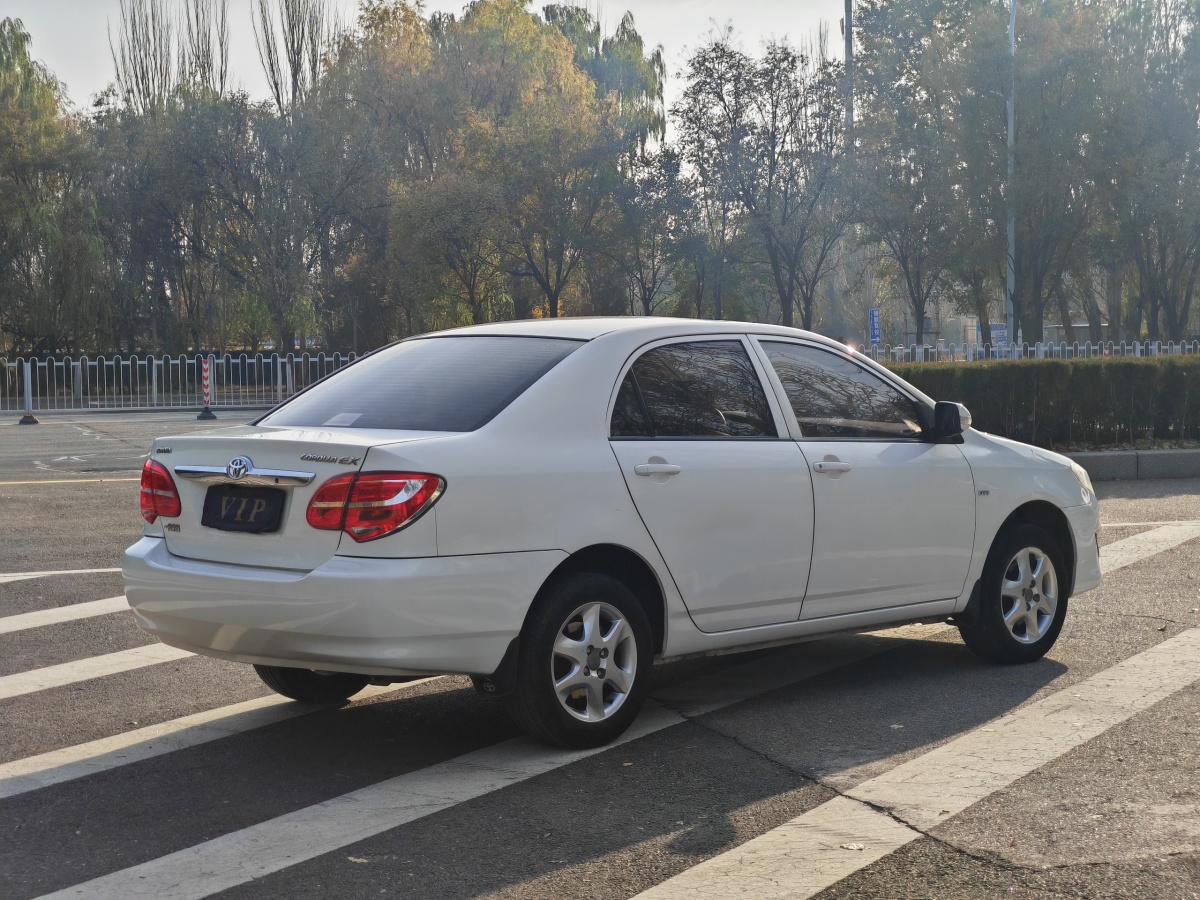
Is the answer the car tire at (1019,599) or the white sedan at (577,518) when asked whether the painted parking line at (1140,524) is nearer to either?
the car tire at (1019,599)

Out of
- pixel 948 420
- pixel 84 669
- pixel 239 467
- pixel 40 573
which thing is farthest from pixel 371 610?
pixel 40 573

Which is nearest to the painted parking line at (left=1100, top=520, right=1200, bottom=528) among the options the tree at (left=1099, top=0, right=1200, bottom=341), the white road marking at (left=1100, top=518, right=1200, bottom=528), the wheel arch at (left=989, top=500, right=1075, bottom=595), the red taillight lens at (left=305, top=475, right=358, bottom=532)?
the white road marking at (left=1100, top=518, right=1200, bottom=528)

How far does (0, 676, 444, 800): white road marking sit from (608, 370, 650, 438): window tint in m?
1.77

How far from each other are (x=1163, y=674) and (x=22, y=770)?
4702 mm

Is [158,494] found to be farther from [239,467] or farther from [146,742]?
[146,742]

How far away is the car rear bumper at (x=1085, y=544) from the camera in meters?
6.87

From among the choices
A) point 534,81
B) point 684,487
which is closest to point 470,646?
point 684,487

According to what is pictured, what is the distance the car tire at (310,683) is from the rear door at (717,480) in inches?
59.9

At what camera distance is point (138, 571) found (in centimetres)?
522

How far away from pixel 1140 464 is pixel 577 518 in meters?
11.9

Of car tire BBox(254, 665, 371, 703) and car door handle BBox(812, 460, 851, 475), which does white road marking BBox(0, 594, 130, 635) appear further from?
car door handle BBox(812, 460, 851, 475)

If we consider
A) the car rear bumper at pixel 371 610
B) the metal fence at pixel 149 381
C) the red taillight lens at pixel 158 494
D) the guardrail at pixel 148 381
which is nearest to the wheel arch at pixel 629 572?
the car rear bumper at pixel 371 610

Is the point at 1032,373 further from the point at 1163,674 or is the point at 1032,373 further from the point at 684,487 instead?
the point at 684,487

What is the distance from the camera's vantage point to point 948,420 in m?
6.33
